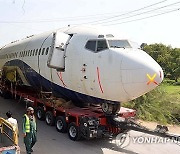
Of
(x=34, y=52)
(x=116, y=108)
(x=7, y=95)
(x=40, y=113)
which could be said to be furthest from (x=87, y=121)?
(x=7, y=95)

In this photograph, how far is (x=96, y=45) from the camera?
1077 centimetres

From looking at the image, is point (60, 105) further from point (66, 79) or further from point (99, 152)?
point (99, 152)

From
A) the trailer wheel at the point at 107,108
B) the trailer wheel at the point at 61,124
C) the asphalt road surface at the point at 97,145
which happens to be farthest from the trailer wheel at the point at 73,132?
the trailer wheel at the point at 107,108

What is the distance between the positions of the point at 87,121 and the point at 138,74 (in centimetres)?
289

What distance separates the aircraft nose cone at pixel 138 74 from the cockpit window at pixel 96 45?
1191 mm

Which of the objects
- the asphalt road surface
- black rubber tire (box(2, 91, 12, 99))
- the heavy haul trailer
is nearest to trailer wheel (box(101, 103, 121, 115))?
the heavy haul trailer

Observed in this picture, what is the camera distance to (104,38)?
421 inches

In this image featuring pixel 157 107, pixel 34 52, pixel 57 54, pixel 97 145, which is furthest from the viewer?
pixel 157 107

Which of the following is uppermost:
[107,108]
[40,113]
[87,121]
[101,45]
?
[101,45]

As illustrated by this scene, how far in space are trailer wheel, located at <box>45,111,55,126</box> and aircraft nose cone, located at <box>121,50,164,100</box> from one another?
4.85 metres

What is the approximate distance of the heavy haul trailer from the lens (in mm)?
10664

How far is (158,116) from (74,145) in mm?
10016

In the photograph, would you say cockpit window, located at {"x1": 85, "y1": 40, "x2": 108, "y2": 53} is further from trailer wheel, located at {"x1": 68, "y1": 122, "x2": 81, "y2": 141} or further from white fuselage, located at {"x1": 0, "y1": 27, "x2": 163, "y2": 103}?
trailer wheel, located at {"x1": 68, "y1": 122, "x2": 81, "y2": 141}

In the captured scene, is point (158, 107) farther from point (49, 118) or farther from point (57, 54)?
point (57, 54)
